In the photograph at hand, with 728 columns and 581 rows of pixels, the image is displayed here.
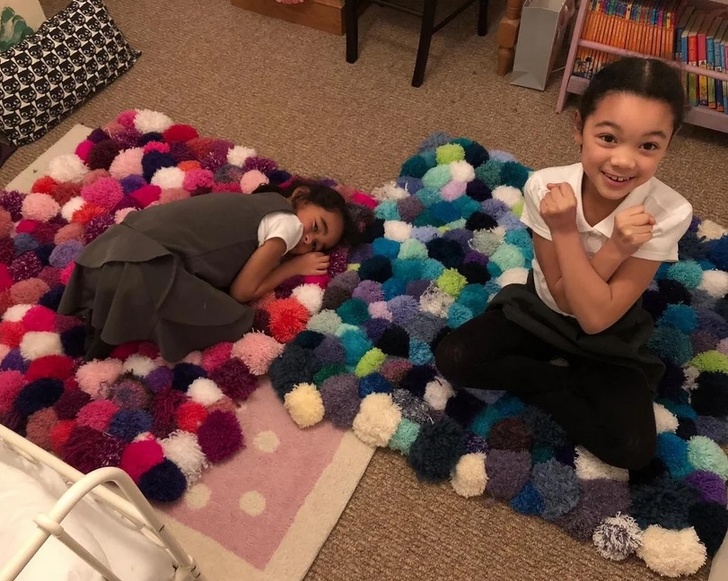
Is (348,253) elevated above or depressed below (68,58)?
below

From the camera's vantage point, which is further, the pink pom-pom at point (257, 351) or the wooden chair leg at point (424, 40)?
the wooden chair leg at point (424, 40)

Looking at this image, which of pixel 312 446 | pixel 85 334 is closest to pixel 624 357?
pixel 312 446

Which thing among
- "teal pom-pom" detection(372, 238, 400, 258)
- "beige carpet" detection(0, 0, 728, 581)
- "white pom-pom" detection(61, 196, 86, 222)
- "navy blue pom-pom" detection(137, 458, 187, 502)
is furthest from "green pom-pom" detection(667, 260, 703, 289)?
"white pom-pom" detection(61, 196, 86, 222)

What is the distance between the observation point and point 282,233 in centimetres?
137

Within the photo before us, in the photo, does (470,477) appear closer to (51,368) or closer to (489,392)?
(489,392)

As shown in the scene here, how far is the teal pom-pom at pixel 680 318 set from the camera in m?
1.35

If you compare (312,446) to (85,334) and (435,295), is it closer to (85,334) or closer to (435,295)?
(435,295)

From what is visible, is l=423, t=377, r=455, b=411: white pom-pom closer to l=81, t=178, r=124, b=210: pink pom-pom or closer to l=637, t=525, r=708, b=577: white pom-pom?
l=637, t=525, r=708, b=577: white pom-pom

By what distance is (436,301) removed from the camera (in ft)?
4.58

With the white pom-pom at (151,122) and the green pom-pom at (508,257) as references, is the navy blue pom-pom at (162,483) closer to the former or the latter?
the green pom-pom at (508,257)

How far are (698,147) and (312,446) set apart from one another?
1302 mm

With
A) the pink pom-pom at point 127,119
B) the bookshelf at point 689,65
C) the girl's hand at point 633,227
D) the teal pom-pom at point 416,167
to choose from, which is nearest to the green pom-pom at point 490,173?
the teal pom-pom at point 416,167

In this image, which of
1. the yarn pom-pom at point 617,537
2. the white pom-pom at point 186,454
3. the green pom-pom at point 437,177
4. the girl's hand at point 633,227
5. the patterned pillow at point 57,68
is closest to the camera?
the girl's hand at point 633,227

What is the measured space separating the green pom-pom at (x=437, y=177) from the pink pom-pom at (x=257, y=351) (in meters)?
0.58
